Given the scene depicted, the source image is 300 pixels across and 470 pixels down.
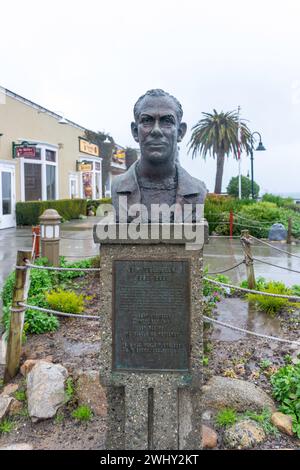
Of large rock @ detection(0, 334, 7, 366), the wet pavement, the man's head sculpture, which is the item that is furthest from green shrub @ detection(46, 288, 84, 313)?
the wet pavement

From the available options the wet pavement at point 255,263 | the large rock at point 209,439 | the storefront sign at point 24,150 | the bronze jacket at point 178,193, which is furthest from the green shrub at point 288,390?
the storefront sign at point 24,150

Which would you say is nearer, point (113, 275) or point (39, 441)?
point (113, 275)

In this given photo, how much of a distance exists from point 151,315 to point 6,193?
1618 cm

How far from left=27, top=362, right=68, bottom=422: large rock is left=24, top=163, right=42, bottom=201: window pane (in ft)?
54.3

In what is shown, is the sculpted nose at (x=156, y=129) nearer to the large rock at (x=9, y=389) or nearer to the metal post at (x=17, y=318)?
the metal post at (x=17, y=318)

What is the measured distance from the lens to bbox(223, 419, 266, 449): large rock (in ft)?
9.72

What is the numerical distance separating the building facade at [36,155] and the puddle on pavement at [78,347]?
13.5 meters

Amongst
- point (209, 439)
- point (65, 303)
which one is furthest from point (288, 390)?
point (65, 303)

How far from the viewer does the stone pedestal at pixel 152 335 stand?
273 centimetres

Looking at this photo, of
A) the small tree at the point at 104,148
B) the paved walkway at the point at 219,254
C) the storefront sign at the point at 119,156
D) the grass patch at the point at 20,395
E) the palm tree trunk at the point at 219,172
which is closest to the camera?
the grass patch at the point at 20,395

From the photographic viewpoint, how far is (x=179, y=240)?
2678mm
